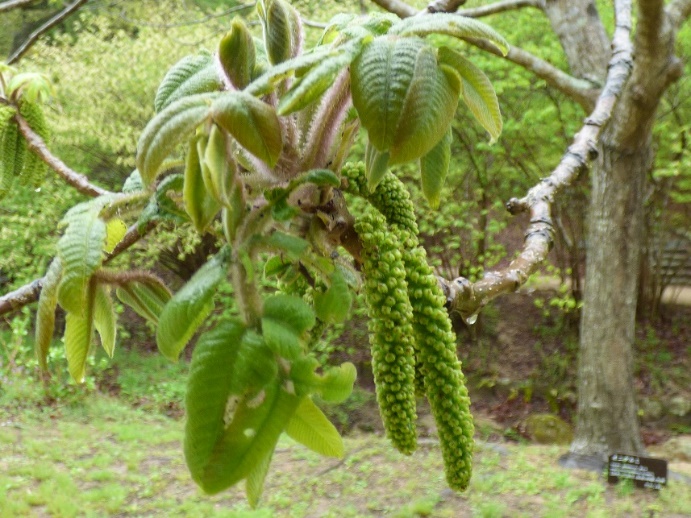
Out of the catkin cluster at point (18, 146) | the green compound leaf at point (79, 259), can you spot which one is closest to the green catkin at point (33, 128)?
the catkin cluster at point (18, 146)

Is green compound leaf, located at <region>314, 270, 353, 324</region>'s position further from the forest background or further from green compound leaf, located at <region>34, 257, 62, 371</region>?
the forest background

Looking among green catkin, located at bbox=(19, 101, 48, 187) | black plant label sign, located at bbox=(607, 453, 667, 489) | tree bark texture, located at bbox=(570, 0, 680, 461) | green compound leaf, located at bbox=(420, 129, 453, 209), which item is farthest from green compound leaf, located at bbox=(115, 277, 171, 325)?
tree bark texture, located at bbox=(570, 0, 680, 461)

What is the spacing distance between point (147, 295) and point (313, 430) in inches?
12.0

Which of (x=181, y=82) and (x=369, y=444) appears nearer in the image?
(x=181, y=82)

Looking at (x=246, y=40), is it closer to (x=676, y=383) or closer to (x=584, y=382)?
(x=584, y=382)

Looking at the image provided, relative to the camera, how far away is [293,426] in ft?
2.19

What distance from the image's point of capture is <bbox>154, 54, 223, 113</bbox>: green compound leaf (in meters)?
0.80

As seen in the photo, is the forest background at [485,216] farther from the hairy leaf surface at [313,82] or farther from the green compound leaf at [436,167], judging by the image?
the hairy leaf surface at [313,82]

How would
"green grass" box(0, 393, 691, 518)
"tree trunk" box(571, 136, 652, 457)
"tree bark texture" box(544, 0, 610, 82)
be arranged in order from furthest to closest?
"tree trunk" box(571, 136, 652, 457)
"tree bark texture" box(544, 0, 610, 82)
"green grass" box(0, 393, 691, 518)

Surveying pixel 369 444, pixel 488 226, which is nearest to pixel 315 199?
pixel 369 444

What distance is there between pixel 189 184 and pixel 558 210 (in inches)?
354

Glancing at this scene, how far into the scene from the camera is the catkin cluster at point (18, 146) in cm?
135

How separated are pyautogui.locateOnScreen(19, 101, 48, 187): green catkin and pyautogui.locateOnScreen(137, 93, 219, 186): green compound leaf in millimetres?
919

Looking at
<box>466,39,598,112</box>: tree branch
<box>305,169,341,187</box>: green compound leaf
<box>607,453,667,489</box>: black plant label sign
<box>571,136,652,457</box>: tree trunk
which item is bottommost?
<box>607,453,667,489</box>: black plant label sign
